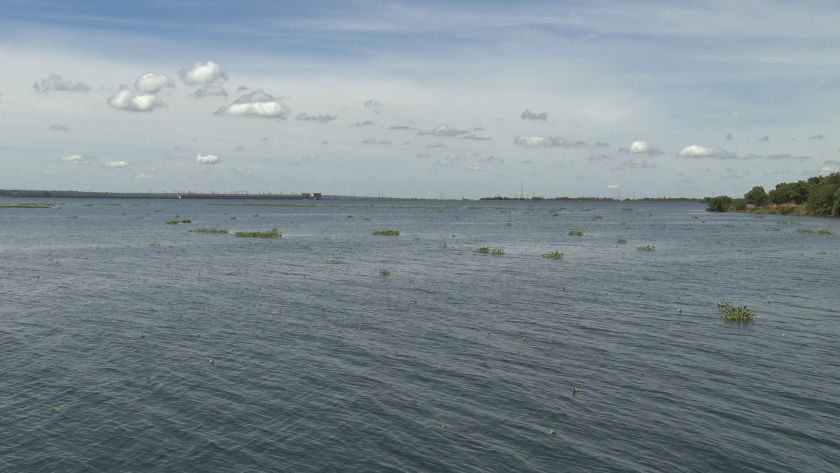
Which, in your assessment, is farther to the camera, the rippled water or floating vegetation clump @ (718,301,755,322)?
floating vegetation clump @ (718,301,755,322)

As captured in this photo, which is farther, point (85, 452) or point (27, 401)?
point (27, 401)

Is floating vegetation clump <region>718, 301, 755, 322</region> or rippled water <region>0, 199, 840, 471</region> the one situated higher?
floating vegetation clump <region>718, 301, 755, 322</region>

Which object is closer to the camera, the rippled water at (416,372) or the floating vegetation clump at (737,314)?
the rippled water at (416,372)

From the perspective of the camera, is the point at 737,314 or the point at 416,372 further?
the point at 737,314

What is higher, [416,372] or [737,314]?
[737,314]

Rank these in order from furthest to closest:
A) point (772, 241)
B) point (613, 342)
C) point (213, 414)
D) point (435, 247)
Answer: point (772, 241)
point (435, 247)
point (613, 342)
point (213, 414)

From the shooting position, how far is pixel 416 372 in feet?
87.7

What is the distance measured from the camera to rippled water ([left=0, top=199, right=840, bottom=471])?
19.4 metres

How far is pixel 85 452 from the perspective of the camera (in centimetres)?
1912

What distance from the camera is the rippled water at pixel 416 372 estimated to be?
19359 mm

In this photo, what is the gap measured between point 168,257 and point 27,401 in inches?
1854

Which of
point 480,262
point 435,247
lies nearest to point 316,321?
point 480,262

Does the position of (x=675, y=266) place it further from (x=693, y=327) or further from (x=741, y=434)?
(x=741, y=434)

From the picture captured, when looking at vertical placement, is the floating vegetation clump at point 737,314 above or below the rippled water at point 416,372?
above
